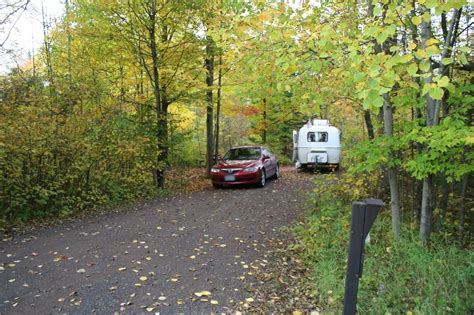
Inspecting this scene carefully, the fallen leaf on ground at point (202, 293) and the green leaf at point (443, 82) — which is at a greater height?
the green leaf at point (443, 82)

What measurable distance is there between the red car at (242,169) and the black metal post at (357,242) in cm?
885

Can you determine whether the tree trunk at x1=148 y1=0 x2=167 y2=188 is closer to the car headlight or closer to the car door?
the car headlight

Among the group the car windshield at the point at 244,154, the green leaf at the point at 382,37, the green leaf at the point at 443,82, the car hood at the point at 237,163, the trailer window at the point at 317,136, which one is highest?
the green leaf at the point at 382,37

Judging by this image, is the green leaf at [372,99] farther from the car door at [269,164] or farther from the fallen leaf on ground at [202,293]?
the car door at [269,164]

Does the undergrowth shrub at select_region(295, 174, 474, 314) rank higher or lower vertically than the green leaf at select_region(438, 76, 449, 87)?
lower

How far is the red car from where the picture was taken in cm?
1117

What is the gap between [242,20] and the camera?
4.74 m

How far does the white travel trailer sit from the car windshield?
426 cm

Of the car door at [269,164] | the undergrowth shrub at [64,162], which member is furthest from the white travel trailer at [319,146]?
the undergrowth shrub at [64,162]

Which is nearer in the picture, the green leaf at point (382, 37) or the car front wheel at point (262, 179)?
the green leaf at point (382, 37)

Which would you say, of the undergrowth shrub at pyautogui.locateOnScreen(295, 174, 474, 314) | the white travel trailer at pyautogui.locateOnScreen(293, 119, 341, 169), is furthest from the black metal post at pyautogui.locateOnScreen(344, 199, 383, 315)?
the white travel trailer at pyautogui.locateOnScreen(293, 119, 341, 169)

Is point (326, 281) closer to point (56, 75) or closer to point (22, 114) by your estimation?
point (22, 114)

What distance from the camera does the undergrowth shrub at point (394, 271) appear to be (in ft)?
11.8

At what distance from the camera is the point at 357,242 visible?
2.29 meters
